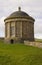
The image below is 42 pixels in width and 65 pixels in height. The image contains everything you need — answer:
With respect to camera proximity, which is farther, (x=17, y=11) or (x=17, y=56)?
(x=17, y=11)

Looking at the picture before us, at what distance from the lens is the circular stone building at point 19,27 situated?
45688mm

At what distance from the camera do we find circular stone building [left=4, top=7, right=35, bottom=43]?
1799 inches

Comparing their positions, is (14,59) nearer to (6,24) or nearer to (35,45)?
(35,45)

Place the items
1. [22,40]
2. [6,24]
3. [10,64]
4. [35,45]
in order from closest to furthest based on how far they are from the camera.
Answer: [10,64], [35,45], [22,40], [6,24]

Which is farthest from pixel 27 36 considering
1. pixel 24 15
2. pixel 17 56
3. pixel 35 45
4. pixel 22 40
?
pixel 17 56

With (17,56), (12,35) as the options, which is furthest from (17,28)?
(17,56)

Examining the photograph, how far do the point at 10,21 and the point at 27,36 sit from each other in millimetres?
5513

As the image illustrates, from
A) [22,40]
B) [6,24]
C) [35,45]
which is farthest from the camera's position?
[6,24]

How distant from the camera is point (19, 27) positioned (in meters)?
45.9

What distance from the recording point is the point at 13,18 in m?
46.2

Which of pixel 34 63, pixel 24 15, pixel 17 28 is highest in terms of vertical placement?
pixel 24 15

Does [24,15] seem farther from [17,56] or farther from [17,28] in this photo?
[17,56]

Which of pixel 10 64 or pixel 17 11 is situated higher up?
pixel 17 11

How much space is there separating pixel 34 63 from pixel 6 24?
2561cm
